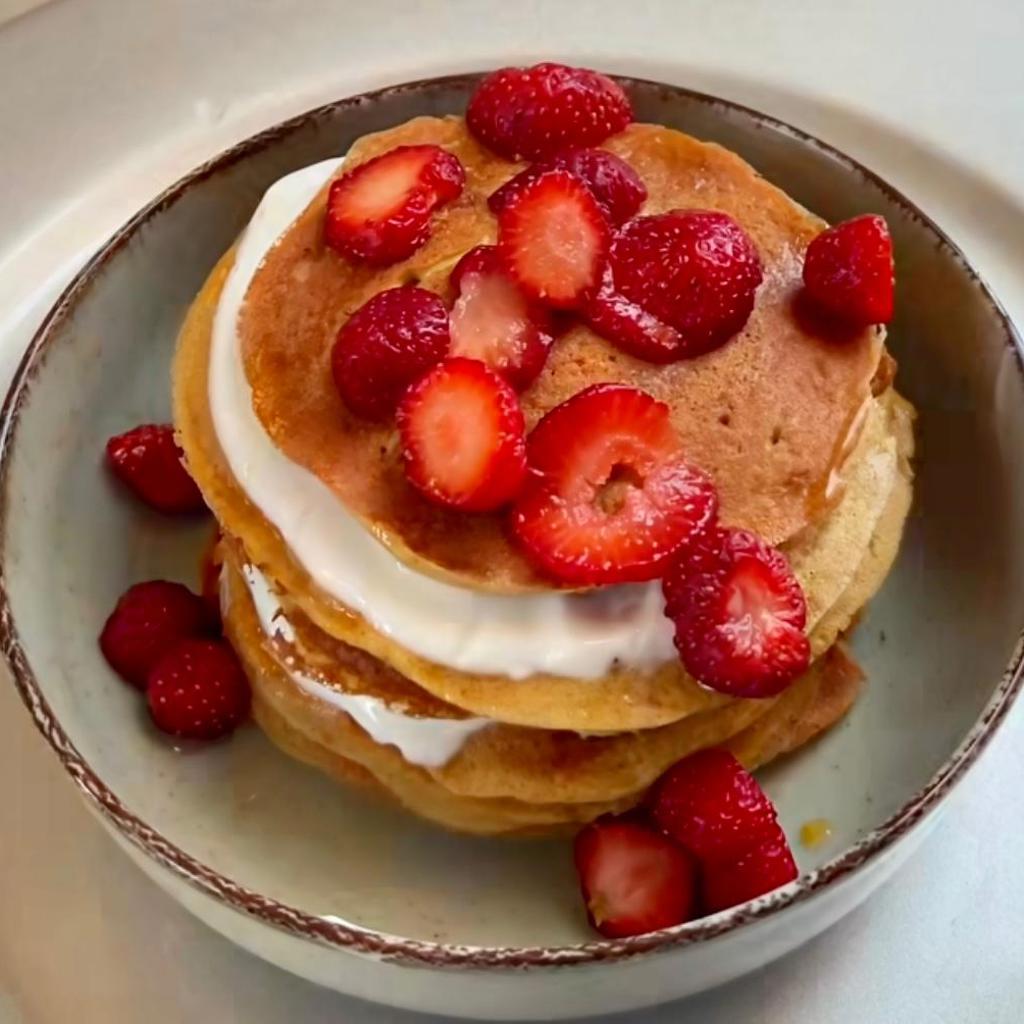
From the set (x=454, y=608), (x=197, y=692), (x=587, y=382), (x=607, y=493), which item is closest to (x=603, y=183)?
(x=587, y=382)

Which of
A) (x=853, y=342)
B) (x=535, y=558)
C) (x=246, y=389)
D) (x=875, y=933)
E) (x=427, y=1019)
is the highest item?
(x=853, y=342)

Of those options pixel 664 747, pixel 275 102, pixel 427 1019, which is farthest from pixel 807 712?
pixel 275 102

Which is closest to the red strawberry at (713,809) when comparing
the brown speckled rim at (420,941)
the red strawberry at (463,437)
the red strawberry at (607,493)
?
the brown speckled rim at (420,941)

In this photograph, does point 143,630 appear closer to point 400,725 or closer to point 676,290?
point 400,725

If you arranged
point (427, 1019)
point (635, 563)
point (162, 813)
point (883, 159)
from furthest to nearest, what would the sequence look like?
Answer: point (883, 159) < point (162, 813) < point (427, 1019) < point (635, 563)

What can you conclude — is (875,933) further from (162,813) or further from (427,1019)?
(162,813)

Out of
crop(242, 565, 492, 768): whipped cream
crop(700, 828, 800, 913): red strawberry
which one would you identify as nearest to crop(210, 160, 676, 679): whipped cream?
crop(242, 565, 492, 768): whipped cream
